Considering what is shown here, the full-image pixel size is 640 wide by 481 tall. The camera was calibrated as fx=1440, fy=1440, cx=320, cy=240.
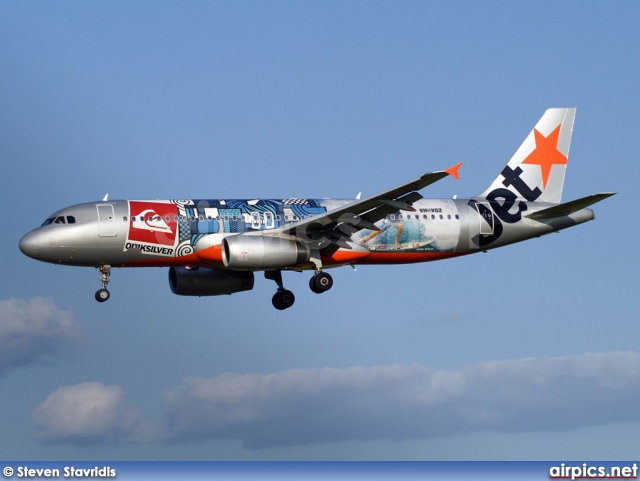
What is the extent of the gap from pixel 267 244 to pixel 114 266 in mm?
6599

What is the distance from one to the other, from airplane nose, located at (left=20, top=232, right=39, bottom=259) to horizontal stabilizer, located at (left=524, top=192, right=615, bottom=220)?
21566 mm

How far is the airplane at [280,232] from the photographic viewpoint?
192 feet

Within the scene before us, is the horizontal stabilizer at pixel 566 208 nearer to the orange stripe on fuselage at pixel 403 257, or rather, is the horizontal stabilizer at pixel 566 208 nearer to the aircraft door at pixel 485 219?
the aircraft door at pixel 485 219

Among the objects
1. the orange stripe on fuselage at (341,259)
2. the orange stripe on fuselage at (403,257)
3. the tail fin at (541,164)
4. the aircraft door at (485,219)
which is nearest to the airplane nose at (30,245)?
the orange stripe on fuselage at (341,259)

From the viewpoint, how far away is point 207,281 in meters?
63.8

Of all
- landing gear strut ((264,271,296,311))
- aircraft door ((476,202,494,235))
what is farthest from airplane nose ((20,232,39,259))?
aircraft door ((476,202,494,235))

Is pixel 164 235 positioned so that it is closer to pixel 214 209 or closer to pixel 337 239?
pixel 214 209

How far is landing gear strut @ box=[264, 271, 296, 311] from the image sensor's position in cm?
6391

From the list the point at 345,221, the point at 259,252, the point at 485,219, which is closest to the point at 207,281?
the point at 259,252

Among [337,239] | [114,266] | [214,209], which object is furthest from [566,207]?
[114,266]

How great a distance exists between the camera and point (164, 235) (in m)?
59.1

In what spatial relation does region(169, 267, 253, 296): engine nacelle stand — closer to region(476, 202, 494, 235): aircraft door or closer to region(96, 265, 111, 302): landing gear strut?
region(96, 265, 111, 302): landing gear strut

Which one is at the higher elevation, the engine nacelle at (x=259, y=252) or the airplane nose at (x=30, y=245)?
the airplane nose at (x=30, y=245)

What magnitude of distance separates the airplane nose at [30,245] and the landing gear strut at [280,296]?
427 inches
